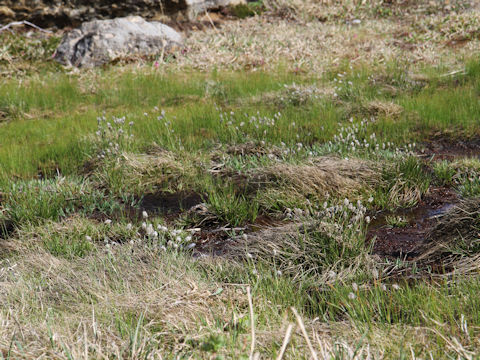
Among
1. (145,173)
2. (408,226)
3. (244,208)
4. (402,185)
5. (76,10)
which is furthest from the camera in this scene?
(76,10)

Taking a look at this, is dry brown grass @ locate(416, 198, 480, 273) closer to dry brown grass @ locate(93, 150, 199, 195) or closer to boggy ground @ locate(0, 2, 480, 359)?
boggy ground @ locate(0, 2, 480, 359)

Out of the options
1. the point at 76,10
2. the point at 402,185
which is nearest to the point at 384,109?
the point at 402,185

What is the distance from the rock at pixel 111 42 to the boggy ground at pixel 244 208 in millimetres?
490

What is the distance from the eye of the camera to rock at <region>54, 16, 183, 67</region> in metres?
11.4

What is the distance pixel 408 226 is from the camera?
4.31 metres

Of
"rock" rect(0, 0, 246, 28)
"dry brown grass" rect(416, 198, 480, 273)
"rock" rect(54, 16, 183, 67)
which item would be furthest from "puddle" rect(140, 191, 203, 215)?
"rock" rect(0, 0, 246, 28)

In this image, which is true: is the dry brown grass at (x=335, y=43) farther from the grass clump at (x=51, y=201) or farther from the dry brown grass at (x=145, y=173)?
the grass clump at (x=51, y=201)

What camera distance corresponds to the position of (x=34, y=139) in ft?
23.7

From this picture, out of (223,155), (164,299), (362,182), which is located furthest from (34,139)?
(164,299)

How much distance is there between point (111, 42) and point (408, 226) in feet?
30.5

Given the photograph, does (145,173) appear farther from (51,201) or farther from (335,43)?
(335,43)

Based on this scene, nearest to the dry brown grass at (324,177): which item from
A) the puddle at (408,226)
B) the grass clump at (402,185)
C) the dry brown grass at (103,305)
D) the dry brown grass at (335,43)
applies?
the grass clump at (402,185)

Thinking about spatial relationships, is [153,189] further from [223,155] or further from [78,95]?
[78,95]

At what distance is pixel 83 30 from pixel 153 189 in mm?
7992
